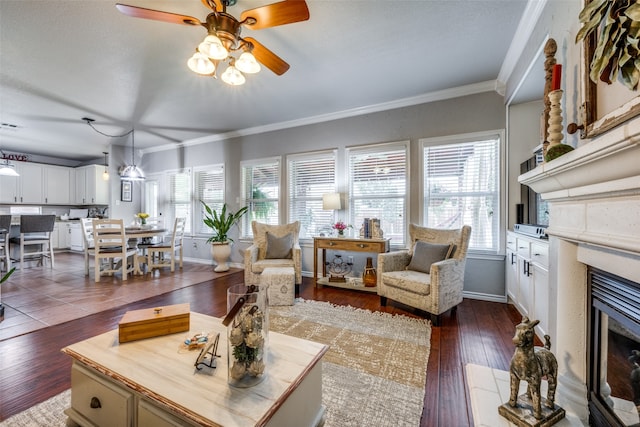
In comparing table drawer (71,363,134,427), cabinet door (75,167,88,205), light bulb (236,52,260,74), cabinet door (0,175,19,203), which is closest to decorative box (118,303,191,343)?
table drawer (71,363,134,427)

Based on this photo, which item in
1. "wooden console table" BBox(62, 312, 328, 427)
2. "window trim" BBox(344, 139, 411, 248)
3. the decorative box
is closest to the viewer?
"wooden console table" BBox(62, 312, 328, 427)

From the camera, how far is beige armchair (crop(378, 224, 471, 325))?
247cm

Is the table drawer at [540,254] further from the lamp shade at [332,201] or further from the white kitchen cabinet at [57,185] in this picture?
the white kitchen cabinet at [57,185]

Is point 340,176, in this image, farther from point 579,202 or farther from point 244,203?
point 579,202

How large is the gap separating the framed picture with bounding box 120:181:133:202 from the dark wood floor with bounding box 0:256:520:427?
3962mm

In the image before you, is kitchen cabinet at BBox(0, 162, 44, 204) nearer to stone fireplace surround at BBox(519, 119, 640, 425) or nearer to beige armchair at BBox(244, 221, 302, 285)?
beige armchair at BBox(244, 221, 302, 285)

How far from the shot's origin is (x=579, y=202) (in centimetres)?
115

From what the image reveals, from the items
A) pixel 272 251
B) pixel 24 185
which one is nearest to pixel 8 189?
pixel 24 185

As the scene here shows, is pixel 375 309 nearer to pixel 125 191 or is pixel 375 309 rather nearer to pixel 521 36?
pixel 521 36

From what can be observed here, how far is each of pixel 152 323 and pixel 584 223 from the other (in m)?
2.12

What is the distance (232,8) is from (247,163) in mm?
3128

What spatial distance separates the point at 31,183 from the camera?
648 cm

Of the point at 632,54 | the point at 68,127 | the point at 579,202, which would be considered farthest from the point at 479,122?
the point at 68,127

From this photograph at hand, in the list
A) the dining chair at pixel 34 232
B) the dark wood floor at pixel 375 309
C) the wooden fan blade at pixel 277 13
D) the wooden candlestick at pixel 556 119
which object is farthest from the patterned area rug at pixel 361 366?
the dining chair at pixel 34 232
